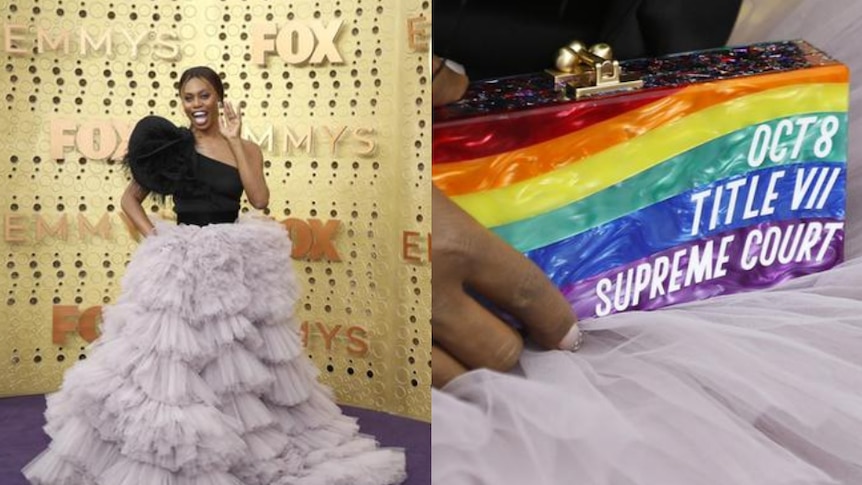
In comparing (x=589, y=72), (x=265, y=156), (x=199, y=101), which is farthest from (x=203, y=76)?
(x=589, y=72)

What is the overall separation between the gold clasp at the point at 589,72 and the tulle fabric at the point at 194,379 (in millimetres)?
1075

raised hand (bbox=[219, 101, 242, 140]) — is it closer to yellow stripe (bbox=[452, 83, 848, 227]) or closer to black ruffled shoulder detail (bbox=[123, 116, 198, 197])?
black ruffled shoulder detail (bbox=[123, 116, 198, 197])

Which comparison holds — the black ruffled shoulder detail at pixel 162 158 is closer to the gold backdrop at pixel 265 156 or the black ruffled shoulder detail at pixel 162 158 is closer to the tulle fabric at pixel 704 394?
the gold backdrop at pixel 265 156

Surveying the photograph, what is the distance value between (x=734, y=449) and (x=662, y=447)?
42 millimetres

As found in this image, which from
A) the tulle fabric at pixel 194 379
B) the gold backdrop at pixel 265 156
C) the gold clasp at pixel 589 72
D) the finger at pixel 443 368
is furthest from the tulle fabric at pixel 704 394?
the gold backdrop at pixel 265 156

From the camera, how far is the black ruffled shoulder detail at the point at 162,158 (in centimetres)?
154

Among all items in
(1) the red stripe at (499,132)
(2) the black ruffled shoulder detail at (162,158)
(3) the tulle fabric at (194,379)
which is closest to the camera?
(1) the red stripe at (499,132)

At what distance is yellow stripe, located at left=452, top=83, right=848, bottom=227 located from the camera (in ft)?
1.51

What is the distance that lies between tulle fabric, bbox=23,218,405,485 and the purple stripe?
106 centimetres

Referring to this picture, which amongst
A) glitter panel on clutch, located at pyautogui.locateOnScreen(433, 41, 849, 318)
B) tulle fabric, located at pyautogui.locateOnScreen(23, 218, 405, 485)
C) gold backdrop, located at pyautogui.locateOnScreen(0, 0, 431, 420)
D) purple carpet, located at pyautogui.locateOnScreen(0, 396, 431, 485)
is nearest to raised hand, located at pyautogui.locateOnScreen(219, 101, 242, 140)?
tulle fabric, located at pyautogui.locateOnScreen(23, 218, 405, 485)

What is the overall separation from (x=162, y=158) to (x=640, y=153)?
1.24 metres

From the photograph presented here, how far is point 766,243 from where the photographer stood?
1.70 feet

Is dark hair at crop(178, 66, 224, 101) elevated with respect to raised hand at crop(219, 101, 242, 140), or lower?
elevated

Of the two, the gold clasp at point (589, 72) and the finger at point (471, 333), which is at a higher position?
the gold clasp at point (589, 72)
